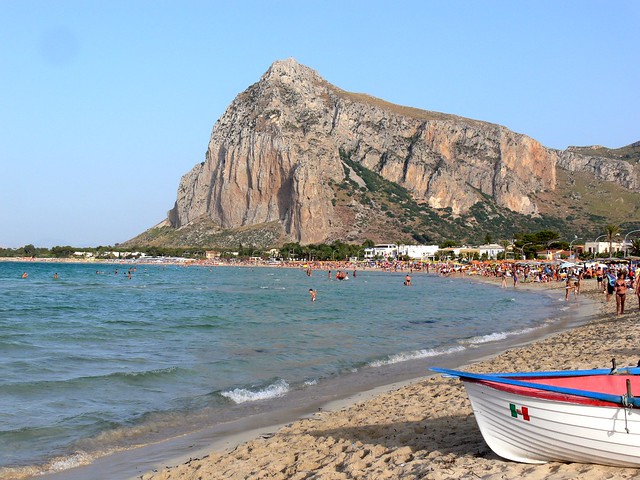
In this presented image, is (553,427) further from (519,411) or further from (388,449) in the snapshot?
(388,449)

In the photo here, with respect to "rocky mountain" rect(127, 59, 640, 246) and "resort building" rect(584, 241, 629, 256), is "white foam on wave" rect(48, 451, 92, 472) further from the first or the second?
"rocky mountain" rect(127, 59, 640, 246)

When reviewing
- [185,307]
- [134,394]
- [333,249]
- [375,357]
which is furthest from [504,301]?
[333,249]

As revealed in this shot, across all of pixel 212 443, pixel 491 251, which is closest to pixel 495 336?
pixel 212 443

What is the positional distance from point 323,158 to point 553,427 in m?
155

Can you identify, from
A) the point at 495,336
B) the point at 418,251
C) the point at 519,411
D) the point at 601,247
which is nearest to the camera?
the point at 519,411

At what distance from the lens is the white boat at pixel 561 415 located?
5.58 metres

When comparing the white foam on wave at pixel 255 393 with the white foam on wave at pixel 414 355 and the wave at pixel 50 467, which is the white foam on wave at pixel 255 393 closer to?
the white foam on wave at pixel 414 355

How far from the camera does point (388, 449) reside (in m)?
7.52

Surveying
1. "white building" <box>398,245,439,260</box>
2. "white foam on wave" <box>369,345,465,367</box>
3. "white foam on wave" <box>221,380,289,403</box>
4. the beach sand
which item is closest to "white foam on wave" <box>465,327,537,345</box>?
"white foam on wave" <box>369,345,465,367</box>

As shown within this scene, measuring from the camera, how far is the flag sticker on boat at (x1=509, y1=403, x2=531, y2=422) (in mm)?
5941

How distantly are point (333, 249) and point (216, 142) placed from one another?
49759mm

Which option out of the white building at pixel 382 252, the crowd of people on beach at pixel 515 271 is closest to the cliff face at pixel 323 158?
the white building at pixel 382 252

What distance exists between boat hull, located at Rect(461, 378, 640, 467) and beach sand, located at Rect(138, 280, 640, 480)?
0.13m

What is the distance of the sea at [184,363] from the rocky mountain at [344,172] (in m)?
117
